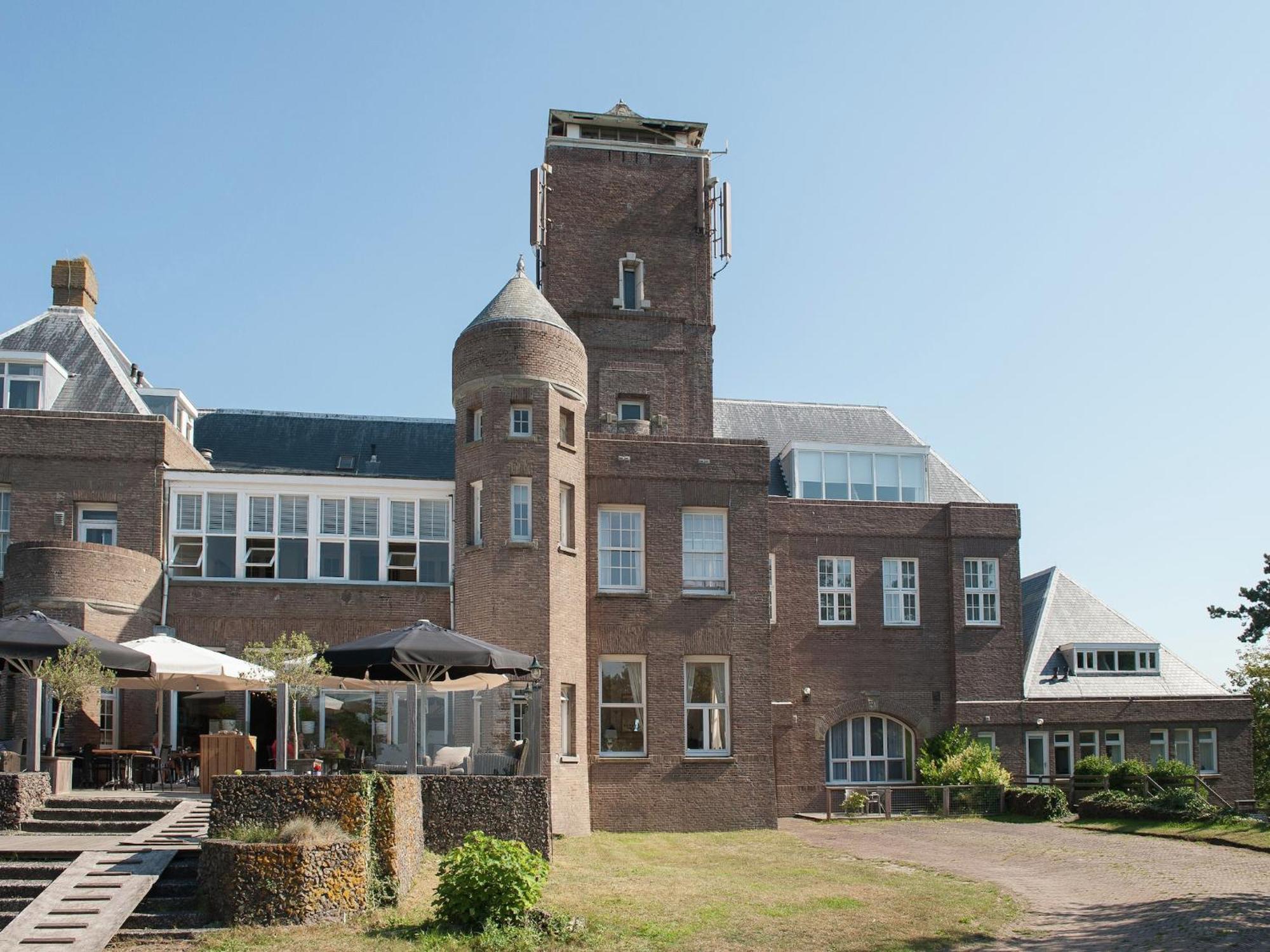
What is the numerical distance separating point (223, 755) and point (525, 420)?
30.4ft

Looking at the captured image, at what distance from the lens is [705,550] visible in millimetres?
29000

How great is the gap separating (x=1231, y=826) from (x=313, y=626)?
18.3 meters

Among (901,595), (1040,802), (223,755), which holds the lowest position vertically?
(1040,802)

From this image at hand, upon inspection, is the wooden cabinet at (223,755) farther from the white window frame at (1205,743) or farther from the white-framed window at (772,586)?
the white window frame at (1205,743)

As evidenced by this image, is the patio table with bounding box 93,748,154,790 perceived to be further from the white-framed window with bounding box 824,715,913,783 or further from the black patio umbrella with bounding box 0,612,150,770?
the white-framed window with bounding box 824,715,913,783

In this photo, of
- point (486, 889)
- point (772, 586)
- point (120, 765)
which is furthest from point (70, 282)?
point (486, 889)

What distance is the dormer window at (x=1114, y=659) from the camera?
35.1 meters

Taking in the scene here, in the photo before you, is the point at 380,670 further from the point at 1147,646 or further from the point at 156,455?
the point at 1147,646

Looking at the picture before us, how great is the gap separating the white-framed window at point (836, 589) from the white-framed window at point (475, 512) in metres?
9.92

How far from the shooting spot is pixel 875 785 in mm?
32938

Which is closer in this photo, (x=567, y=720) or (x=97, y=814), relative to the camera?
(x=97, y=814)

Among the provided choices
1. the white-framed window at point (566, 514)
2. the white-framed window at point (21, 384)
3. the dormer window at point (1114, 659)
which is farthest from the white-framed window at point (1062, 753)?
the white-framed window at point (21, 384)

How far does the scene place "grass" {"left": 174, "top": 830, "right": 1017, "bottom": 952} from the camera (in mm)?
14234

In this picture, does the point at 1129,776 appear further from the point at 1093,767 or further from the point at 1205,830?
the point at 1205,830
